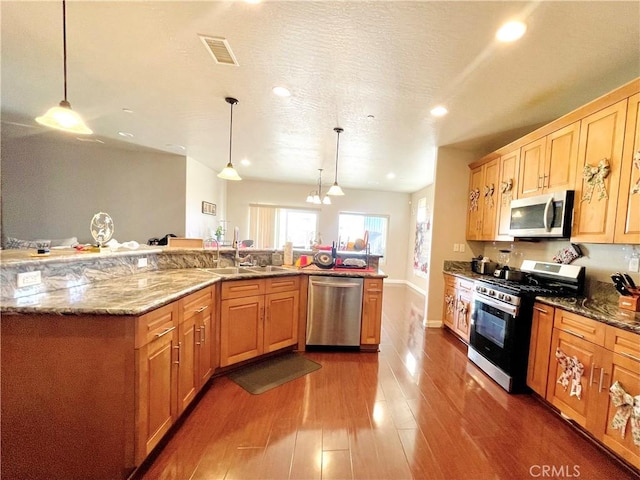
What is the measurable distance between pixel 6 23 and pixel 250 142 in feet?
8.10

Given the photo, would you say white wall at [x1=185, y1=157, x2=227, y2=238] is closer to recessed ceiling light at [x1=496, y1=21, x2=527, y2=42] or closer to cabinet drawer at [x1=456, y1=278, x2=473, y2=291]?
cabinet drawer at [x1=456, y1=278, x2=473, y2=291]

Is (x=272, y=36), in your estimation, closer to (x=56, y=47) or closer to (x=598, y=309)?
(x=56, y=47)

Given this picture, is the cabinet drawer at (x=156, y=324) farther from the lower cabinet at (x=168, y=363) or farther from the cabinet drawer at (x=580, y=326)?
the cabinet drawer at (x=580, y=326)

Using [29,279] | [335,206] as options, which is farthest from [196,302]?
[335,206]

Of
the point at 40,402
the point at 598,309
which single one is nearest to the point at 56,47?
the point at 40,402

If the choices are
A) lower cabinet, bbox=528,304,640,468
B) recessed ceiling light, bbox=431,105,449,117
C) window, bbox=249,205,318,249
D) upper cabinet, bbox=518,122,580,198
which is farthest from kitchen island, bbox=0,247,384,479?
window, bbox=249,205,318,249

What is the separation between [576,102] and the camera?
7.80 feet

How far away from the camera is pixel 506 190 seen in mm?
3008

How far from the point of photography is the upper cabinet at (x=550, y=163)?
7.32 feet

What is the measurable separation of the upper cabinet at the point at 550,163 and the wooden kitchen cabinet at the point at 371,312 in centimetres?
193

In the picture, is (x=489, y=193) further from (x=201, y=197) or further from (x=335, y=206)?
(x=201, y=197)

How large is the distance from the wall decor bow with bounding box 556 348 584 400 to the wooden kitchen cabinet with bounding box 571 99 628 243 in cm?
95

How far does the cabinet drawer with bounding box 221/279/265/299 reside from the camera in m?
2.21

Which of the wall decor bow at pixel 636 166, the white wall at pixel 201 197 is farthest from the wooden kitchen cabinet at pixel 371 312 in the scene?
the white wall at pixel 201 197
